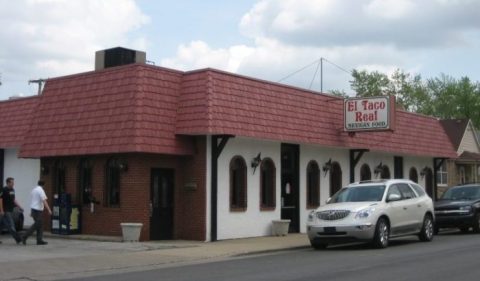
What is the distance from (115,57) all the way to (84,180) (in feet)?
15.0

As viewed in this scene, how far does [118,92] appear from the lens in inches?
812

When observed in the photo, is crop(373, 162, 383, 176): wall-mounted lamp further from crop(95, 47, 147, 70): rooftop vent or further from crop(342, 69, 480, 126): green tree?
crop(342, 69, 480, 126): green tree

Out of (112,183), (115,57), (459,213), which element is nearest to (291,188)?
(459,213)

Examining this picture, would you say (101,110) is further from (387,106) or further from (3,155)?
(387,106)

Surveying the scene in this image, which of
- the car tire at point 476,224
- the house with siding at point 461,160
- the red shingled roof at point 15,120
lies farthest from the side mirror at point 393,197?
the house with siding at point 461,160

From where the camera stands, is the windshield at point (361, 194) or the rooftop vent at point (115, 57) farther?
the rooftop vent at point (115, 57)

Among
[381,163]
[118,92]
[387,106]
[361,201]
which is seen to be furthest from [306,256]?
[381,163]

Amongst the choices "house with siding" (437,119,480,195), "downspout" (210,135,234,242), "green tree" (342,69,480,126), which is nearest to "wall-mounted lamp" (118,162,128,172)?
"downspout" (210,135,234,242)

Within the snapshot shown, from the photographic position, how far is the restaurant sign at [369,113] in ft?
81.8

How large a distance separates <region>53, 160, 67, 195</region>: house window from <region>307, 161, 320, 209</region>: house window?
882 cm

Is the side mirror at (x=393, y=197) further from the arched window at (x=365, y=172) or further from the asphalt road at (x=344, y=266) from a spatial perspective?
the arched window at (x=365, y=172)

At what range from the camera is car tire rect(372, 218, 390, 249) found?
17719 mm

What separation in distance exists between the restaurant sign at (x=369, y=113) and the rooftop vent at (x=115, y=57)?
26.3 feet

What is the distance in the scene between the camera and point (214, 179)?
20.8m
